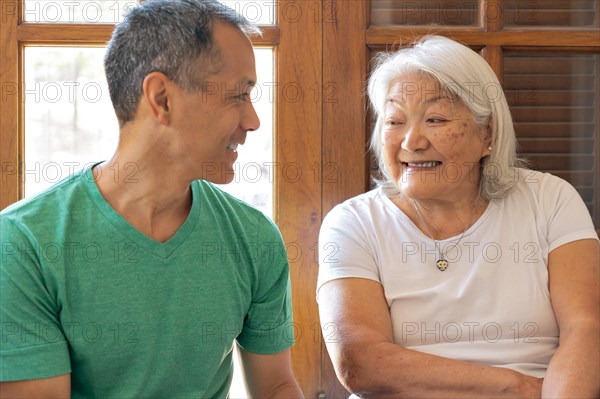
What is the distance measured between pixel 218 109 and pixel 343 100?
613 millimetres

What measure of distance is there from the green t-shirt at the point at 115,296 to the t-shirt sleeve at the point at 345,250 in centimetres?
27

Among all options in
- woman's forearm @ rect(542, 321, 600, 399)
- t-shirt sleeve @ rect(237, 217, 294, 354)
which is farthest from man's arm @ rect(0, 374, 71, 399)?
woman's forearm @ rect(542, 321, 600, 399)

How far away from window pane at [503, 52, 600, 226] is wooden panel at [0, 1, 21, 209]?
1.23 metres

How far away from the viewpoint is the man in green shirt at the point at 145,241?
1.44m

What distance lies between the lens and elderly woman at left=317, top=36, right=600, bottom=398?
5.84ft

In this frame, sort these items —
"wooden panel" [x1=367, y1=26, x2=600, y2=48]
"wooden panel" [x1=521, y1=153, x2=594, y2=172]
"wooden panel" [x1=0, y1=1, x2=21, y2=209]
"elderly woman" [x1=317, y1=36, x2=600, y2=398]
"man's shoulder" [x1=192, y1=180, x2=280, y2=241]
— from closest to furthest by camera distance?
1. "man's shoulder" [x1=192, y1=180, x2=280, y2=241]
2. "elderly woman" [x1=317, y1=36, x2=600, y2=398]
3. "wooden panel" [x1=0, y1=1, x2=21, y2=209]
4. "wooden panel" [x1=367, y1=26, x2=600, y2=48]
5. "wooden panel" [x1=521, y1=153, x2=594, y2=172]

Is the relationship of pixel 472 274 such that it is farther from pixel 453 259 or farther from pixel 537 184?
pixel 537 184

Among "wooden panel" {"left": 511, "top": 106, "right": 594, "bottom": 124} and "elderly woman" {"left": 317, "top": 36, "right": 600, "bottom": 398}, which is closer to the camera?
"elderly woman" {"left": 317, "top": 36, "right": 600, "bottom": 398}

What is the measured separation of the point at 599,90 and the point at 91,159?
4.37ft

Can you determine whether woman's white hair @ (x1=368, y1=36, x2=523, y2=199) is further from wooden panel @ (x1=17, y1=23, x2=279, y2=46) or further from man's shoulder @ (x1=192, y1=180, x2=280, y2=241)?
wooden panel @ (x1=17, y1=23, x2=279, y2=46)

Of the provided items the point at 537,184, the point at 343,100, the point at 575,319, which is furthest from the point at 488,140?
the point at 575,319

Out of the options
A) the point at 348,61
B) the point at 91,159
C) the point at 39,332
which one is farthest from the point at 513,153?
the point at 39,332

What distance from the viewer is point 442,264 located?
6.27 ft

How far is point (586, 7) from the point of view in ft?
7.14
